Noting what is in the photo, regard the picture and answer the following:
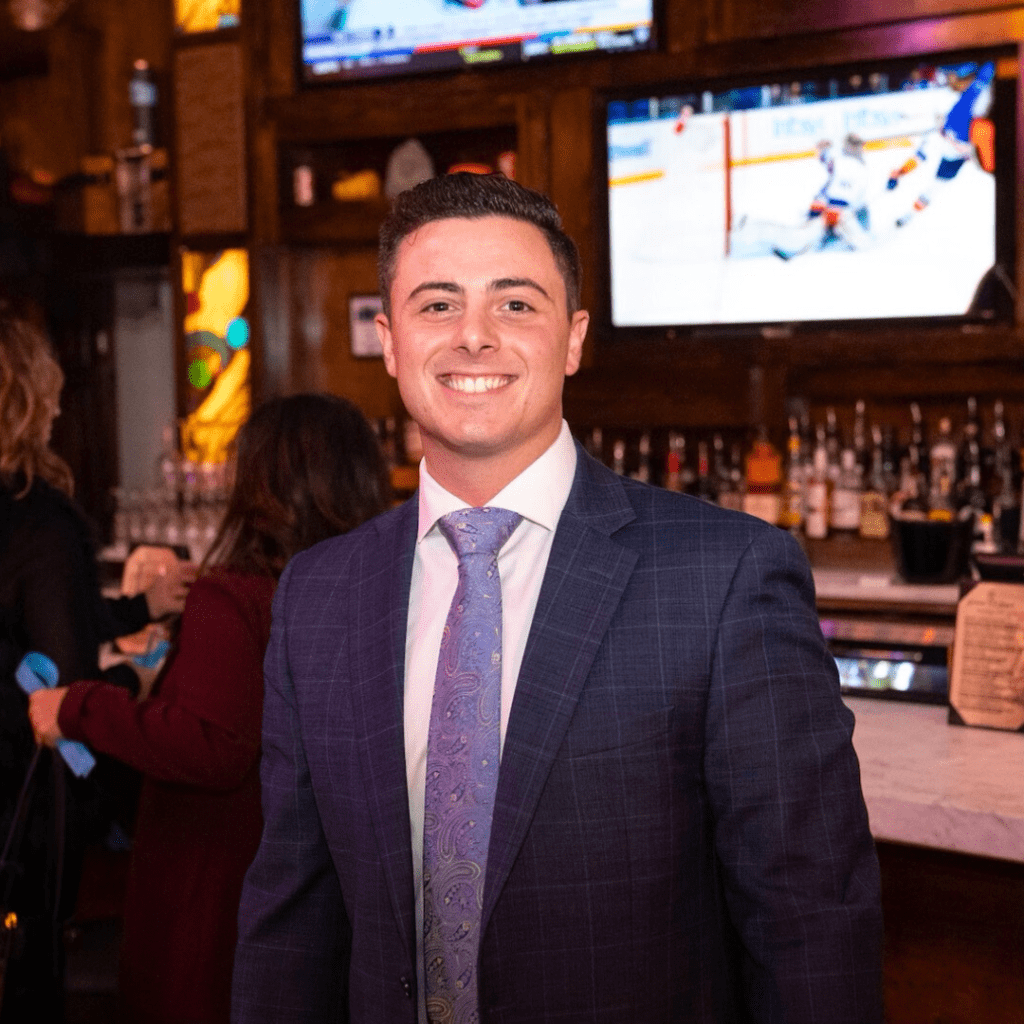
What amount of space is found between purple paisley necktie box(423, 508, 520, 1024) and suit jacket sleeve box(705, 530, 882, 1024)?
221mm

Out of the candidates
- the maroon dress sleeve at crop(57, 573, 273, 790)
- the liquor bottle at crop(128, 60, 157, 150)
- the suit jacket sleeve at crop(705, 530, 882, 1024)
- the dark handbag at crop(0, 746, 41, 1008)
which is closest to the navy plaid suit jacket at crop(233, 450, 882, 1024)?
the suit jacket sleeve at crop(705, 530, 882, 1024)

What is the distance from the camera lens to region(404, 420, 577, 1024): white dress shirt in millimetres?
1233

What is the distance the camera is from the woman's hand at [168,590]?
2.76 m

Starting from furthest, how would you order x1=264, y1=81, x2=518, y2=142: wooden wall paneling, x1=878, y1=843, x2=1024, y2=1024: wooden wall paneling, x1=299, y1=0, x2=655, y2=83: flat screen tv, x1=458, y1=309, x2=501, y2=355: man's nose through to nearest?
x1=264, y1=81, x2=518, y2=142: wooden wall paneling → x1=299, y1=0, x2=655, y2=83: flat screen tv → x1=878, y1=843, x2=1024, y2=1024: wooden wall paneling → x1=458, y1=309, x2=501, y2=355: man's nose

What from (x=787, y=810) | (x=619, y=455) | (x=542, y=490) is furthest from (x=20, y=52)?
(x=787, y=810)

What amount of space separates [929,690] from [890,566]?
1.61 m

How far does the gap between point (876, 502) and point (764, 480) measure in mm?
348

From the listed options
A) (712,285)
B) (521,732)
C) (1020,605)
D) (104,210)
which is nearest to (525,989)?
(521,732)

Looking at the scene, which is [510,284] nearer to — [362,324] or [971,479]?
[971,479]

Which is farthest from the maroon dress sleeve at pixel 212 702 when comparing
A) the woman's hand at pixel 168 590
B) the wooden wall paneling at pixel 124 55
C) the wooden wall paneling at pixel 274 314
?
the wooden wall paneling at pixel 124 55

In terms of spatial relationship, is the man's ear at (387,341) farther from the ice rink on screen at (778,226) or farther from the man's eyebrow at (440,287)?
the ice rink on screen at (778,226)

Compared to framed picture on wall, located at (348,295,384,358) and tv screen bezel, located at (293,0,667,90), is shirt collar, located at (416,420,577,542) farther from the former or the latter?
framed picture on wall, located at (348,295,384,358)

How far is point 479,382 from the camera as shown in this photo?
1.22m

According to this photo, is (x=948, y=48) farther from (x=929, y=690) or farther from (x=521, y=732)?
(x=521, y=732)
